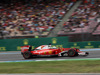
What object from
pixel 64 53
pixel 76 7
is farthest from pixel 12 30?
pixel 64 53

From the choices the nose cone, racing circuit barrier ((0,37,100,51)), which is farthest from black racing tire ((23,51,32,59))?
racing circuit barrier ((0,37,100,51))

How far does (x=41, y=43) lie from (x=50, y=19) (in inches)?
162

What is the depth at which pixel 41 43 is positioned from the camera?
20.5 metres

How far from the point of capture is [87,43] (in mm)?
20609

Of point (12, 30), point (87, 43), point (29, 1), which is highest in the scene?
point (29, 1)

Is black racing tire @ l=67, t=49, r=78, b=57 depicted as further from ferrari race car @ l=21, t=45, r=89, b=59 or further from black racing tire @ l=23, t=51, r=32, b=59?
black racing tire @ l=23, t=51, r=32, b=59

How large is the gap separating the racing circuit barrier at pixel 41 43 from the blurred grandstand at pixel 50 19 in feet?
1.87

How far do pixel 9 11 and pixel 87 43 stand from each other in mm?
11372

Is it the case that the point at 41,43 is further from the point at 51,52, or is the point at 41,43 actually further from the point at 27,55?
the point at 51,52

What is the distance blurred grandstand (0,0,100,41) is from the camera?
20938 millimetres

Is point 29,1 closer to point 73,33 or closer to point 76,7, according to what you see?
point 76,7

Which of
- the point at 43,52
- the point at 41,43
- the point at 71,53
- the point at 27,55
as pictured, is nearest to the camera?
the point at 71,53

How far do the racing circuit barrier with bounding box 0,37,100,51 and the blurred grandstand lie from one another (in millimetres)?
571

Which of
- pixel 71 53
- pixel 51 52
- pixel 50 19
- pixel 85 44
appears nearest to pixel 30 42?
pixel 50 19
